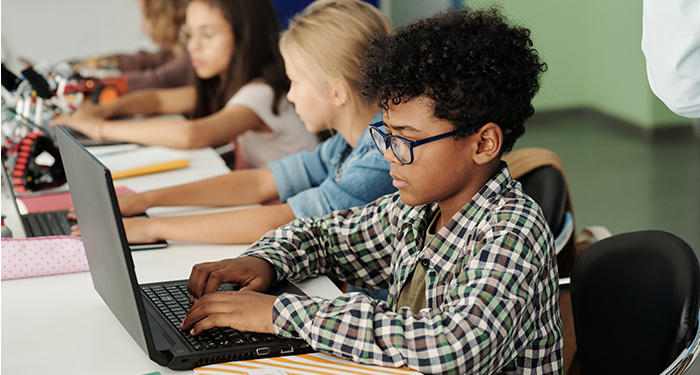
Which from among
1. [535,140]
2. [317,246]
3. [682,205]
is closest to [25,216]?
[317,246]

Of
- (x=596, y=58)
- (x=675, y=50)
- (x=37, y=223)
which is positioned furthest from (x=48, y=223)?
(x=596, y=58)

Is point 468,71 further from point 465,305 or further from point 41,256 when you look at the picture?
point 41,256

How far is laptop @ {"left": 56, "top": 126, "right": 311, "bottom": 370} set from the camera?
98 cm

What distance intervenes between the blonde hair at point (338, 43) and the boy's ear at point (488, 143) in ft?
1.97

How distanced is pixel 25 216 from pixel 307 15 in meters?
0.75

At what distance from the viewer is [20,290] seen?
1.38 meters

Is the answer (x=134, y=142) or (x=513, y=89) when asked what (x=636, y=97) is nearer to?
(x=134, y=142)

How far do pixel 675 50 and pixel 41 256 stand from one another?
1.08m

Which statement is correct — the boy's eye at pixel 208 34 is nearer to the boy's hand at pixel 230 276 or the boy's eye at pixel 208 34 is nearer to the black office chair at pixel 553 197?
the black office chair at pixel 553 197

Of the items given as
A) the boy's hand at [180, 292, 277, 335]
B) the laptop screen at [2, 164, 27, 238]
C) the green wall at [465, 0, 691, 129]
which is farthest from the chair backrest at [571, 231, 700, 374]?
the green wall at [465, 0, 691, 129]

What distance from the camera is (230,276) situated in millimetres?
1271

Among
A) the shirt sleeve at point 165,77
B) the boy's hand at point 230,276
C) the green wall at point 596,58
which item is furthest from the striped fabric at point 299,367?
the green wall at point 596,58

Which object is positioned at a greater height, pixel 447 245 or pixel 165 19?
pixel 165 19

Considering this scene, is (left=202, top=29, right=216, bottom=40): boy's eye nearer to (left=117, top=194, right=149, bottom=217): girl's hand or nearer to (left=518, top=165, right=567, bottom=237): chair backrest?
(left=117, top=194, right=149, bottom=217): girl's hand
